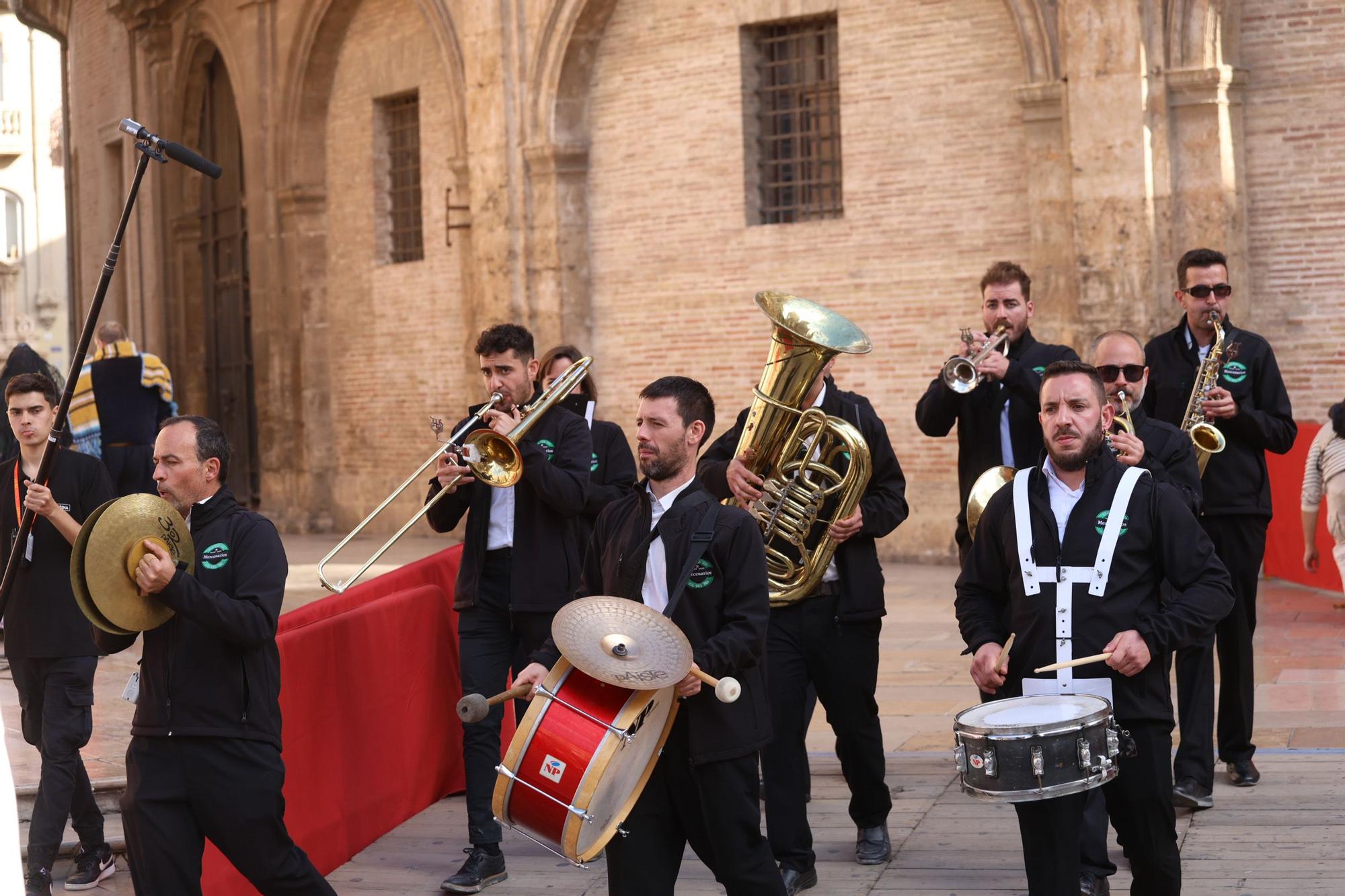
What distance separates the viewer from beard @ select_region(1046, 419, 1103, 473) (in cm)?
457

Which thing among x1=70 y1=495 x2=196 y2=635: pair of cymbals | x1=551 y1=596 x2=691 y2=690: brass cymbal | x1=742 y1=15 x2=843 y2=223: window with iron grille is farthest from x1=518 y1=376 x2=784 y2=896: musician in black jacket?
x1=742 y1=15 x2=843 y2=223: window with iron grille

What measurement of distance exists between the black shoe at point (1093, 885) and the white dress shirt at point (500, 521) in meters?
2.35

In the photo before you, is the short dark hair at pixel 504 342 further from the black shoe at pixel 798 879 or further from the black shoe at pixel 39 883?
the black shoe at pixel 39 883

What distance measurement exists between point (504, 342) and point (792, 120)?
10.6 meters

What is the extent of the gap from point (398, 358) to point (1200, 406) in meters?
14.4

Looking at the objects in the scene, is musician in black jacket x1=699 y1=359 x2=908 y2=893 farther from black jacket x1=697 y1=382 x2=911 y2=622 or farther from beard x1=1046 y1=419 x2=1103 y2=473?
beard x1=1046 y1=419 x2=1103 y2=473

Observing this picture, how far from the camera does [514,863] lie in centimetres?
632

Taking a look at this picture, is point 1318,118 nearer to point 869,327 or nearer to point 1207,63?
point 1207,63

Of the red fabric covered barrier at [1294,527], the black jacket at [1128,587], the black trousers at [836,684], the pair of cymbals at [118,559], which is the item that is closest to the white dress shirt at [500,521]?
the black trousers at [836,684]

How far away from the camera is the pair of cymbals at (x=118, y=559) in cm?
441

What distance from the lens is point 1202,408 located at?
671cm

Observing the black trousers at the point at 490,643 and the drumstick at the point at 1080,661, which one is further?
the black trousers at the point at 490,643

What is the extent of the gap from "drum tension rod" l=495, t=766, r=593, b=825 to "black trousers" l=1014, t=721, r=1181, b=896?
1.14 m

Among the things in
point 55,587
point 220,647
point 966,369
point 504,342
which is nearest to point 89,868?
point 55,587
